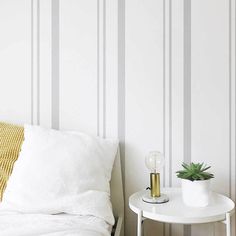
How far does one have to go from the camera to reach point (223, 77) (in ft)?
6.47

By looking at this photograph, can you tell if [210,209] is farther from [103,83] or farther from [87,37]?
[87,37]

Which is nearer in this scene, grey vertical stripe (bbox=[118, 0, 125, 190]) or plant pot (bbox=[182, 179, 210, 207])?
plant pot (bbox=[182, 179, 210, 207])

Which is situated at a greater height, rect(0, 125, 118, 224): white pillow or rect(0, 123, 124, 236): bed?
rect(0, 125, 118, 224): white pillow

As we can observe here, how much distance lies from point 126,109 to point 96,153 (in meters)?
0.35

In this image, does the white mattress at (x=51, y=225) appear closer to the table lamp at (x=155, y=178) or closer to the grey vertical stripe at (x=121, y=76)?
the table lamp at (x=155, y=178)

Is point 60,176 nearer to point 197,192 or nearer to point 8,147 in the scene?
point 8,147

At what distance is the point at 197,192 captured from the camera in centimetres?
169

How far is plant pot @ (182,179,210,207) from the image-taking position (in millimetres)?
1679

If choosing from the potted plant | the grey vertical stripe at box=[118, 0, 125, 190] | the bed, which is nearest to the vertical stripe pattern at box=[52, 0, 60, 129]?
the grey vertical stripe at box=[118, 0, 125, 190]

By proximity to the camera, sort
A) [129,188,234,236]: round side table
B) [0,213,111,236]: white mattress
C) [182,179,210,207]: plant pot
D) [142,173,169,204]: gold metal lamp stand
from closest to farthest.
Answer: [0,213,111,236]: white mattress, [129,188,234,236]: round side table, [182,179,210,207]: plant pot, [142,173,169,204]: gold metal lamp stand

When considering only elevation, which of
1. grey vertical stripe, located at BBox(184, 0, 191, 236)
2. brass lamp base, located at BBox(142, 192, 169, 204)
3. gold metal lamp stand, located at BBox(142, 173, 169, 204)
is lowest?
brass lamp base, located at BBox(142, 192, 169, 204)

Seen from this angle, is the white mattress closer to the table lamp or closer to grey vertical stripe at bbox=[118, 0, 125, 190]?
the table lamp

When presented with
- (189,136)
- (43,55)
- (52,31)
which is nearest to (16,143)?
(43,55)

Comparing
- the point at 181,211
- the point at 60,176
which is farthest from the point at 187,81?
the point at 60,176
